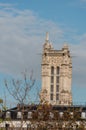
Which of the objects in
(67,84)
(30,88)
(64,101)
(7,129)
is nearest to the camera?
(30,88)

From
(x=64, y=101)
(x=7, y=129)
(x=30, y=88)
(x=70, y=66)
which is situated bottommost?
(x=7, y=129)

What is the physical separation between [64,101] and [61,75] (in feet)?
44.7

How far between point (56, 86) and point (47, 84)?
301 centimetres

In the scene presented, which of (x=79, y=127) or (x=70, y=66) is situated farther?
(x=70, y=66)

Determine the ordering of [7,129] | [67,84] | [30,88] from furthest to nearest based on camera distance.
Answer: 1. [67,84]
2. [7,129]
3. [30,88]

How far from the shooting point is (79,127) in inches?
1180

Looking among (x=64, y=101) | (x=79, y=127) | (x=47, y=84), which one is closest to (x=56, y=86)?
(x=47, y=84)

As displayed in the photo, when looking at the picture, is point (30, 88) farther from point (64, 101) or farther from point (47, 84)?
point (47, 84)

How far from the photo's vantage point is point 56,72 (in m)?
150

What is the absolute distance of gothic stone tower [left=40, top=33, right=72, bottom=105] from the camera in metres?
146

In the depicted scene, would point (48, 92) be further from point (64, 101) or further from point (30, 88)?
point (30, 88)

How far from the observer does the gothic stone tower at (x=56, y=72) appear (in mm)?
146500

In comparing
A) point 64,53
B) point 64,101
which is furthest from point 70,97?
point 64,53

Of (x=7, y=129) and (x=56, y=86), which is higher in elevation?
(x=56, y=86)
